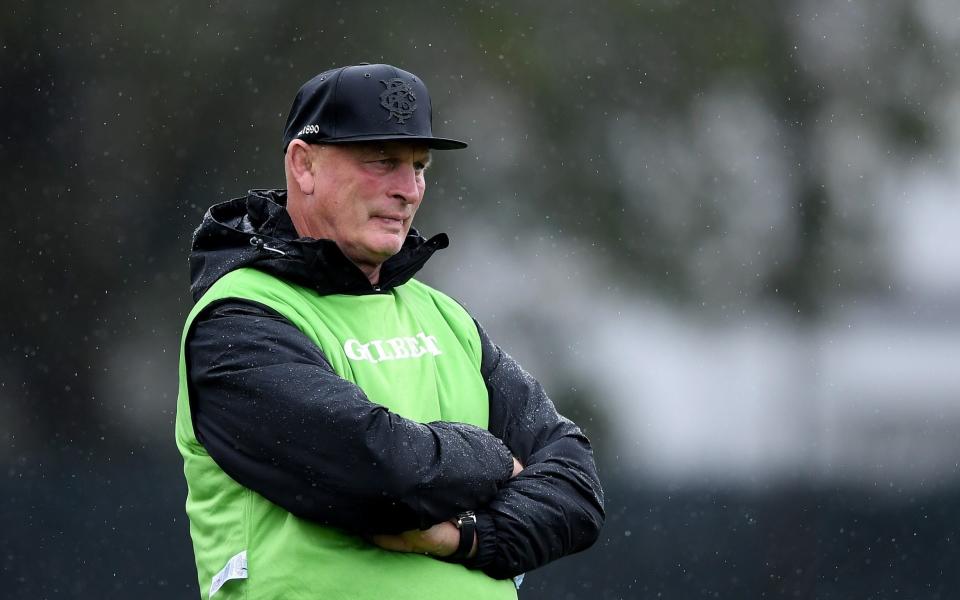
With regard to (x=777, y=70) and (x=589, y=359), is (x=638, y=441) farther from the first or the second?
(x=777, y=70)

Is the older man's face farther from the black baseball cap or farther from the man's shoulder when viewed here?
the man's shoulder

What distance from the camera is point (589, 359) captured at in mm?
4453

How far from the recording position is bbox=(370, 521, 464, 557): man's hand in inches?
77.7

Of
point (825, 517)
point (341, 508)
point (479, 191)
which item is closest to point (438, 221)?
point (479, 191)

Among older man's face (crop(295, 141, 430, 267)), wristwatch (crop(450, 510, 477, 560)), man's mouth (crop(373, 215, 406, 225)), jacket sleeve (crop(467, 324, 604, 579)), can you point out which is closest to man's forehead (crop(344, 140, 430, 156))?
older man's face (crop(295, 141, 430, 267))

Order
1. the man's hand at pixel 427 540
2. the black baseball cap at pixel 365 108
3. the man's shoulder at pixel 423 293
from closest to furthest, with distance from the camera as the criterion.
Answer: the man's hand at pixel 427 540 → the black baseball cap at pixel 365 108 → the man's shoulder at pixel 423 293

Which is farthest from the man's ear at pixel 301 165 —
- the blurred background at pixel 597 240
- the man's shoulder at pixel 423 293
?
the blurred background at pixel 597 240

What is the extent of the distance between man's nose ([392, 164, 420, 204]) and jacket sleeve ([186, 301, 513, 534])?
Answer: 0.33 metres

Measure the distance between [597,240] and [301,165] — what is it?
7.90 feet

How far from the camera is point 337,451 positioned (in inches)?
73.5

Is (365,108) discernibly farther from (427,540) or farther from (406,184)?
(427,540)

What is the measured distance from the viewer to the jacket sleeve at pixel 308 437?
73.6 inches

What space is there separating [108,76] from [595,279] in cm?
178

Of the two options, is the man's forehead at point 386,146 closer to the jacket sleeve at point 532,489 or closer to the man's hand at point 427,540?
the jacket sleeve at point 532,489
